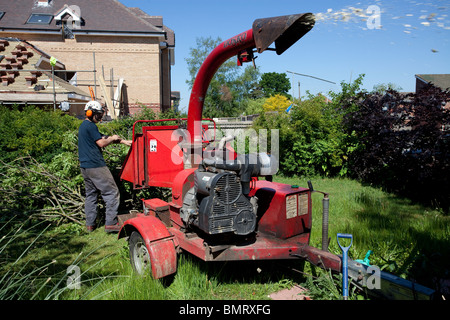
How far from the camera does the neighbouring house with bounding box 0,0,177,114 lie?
71.4 ft

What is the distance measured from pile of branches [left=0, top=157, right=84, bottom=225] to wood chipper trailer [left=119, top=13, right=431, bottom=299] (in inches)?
98.2

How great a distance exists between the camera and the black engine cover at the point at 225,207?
3.54 m

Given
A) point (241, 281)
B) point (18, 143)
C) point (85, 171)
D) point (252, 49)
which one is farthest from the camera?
point (18, 143)

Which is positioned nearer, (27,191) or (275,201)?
(275,201)

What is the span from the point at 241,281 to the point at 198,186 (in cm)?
139

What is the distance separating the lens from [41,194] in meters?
6.72

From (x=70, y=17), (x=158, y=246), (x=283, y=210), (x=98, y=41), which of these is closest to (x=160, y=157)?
(x=158, y=246)

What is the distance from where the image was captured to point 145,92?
76.8 ft

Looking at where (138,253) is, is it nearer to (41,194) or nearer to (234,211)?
(234,211)

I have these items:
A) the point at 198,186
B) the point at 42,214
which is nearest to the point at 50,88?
the point at 42,214

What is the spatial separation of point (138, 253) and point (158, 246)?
771 millimetres

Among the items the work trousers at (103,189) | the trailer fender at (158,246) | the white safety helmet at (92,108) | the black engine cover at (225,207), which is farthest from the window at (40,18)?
the black engine cover at (225,207)

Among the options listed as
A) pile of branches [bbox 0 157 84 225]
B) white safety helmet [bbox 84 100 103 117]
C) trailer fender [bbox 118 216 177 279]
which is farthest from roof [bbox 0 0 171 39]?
trailer fender [bbox 118 216 177 279]
